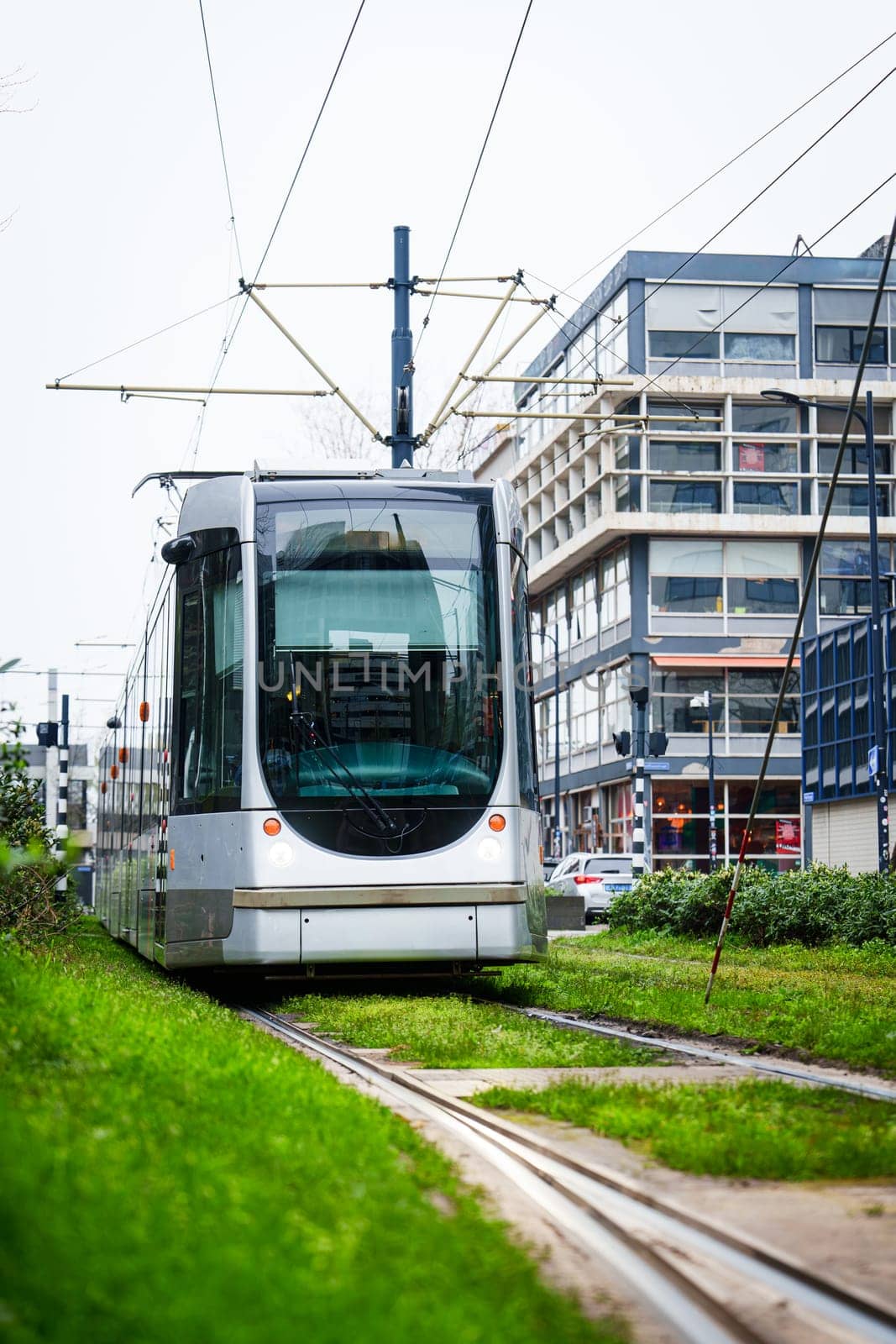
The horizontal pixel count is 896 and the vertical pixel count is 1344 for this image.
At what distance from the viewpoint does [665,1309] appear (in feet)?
13.9

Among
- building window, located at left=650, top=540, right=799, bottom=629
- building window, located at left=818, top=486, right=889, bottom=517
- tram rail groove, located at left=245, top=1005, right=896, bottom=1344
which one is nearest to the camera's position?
tram rail groove, located at left=245, top=1005, right=896, bottom=1344

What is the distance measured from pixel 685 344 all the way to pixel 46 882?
156ft

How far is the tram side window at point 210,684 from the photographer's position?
13.3m

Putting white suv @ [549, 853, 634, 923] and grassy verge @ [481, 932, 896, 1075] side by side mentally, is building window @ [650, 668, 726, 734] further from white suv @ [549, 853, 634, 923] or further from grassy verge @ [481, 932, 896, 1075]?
grassy verge @ [481, 932, 896, 1075]

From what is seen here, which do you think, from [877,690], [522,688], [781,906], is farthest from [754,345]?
[522,688]

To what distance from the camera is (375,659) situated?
43.2ft

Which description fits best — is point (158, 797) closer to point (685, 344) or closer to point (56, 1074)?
point (56, 1074)

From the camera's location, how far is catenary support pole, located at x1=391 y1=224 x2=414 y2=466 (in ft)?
73.8

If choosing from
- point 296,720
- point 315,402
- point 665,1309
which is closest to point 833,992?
point 296,720

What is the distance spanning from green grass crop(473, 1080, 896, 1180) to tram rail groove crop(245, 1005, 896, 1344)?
1.19ft

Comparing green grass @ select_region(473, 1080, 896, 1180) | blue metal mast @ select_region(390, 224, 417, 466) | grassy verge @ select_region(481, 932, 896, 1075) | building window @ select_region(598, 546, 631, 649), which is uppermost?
building window @ select_region(598, 546, 631, 649)

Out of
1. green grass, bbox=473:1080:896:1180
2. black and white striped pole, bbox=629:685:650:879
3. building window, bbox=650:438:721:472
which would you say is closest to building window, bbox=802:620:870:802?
black and white striped pole, bbox=629:685:650:879

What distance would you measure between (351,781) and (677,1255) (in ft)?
27.9

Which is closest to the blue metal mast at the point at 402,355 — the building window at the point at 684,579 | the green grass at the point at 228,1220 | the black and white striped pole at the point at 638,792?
the black and white striped pole at the point at 638,792
